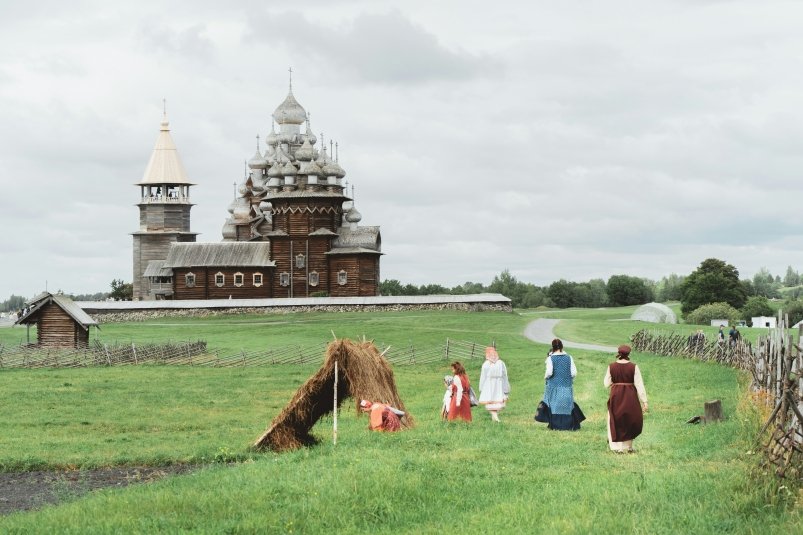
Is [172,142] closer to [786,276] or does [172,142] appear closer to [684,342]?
[684,342]

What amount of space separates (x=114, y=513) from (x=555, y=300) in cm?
10223

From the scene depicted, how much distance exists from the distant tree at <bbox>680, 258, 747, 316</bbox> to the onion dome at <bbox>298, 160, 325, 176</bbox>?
107ft

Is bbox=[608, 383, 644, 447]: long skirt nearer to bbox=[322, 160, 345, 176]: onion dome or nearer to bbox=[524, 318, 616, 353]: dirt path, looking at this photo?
bbox=[524, 318, 616, 353]: dirt path

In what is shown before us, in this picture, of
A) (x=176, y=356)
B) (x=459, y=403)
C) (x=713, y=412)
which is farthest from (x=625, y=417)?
(x=176, y=356)

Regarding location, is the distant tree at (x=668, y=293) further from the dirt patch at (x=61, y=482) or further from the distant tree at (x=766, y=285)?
Answer: the dirt patch at (x=61, y=482)

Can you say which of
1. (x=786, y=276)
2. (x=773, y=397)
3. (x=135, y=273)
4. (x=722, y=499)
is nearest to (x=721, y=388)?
(x=773, y=397)

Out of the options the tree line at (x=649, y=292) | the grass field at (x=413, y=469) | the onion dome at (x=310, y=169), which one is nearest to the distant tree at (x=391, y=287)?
the tree line at (x=649, y=292)

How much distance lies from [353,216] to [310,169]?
15.9 feet

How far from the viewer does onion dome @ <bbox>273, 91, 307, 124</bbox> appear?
86188 mm

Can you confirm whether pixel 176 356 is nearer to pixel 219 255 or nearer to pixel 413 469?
pixel 413 469

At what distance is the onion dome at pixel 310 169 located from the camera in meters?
74.9

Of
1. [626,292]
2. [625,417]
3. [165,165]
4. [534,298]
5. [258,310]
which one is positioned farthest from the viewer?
[626,292]

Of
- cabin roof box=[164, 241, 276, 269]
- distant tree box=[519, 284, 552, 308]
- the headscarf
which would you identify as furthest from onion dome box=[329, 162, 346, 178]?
the headscarf

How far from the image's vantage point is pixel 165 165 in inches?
3314
